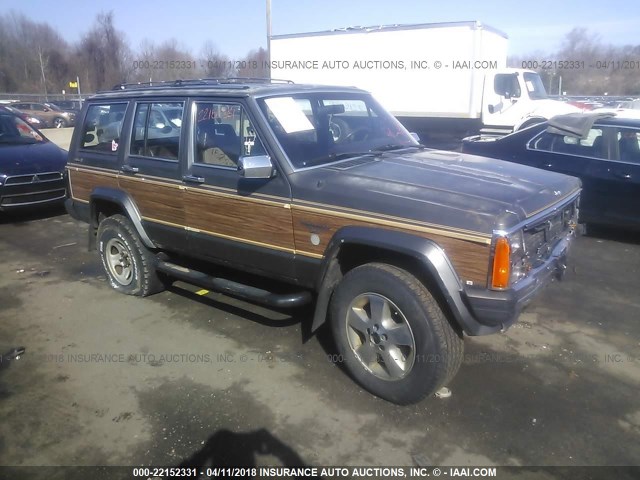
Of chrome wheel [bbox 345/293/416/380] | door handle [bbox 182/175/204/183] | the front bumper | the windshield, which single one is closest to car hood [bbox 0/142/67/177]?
door handle [bbox 182/175/204/183]

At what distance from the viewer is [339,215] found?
3.41 m

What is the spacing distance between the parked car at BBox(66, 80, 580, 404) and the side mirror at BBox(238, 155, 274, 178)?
11mm

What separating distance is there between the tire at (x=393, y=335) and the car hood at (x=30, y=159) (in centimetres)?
681

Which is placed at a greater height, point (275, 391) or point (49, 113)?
point (49, 113)

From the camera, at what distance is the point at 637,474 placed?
274 centimetres

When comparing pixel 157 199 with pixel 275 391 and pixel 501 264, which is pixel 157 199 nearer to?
pixel 275 391

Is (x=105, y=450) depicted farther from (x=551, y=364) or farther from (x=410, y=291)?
(x=551, y=364)

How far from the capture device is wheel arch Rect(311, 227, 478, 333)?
2.98 meters

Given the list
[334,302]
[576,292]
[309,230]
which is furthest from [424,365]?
[576,292]

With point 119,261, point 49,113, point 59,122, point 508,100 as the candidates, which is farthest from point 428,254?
point 49,113

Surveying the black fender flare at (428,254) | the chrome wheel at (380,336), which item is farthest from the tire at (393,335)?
the black fender flare at (428,254)

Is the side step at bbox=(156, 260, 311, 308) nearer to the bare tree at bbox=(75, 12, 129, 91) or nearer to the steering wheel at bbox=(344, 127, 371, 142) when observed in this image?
the steering wheel at bbox=(344, 127, 371, 142)

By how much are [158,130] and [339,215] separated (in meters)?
2.20

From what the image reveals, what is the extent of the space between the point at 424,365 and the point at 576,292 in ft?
9.19
